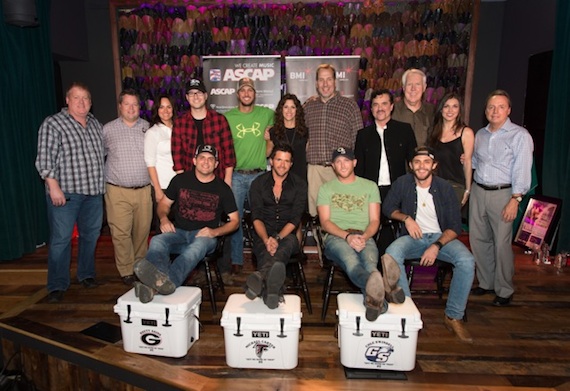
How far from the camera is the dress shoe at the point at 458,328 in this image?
293cm

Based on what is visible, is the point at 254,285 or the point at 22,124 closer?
the point at 254,285

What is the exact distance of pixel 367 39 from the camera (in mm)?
6445

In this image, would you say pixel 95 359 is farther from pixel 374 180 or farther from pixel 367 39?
pixel 367 39

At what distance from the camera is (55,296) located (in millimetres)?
3549

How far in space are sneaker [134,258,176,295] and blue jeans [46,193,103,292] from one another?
1.29 meters

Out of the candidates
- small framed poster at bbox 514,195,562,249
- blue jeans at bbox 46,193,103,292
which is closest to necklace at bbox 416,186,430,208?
small framed poster at bbox 514,195,562,249

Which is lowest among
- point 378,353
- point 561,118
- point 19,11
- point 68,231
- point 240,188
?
point 378,353

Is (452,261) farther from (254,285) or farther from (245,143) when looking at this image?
(245,143)

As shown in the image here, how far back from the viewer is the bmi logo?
249cm

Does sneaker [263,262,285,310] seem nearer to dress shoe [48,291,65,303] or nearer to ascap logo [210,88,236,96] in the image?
dress shoe [48,291,65,303]

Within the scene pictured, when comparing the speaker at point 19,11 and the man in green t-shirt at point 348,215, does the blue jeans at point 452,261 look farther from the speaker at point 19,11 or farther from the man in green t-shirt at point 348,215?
the speaker at point 19,11

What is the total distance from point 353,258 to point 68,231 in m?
2.30

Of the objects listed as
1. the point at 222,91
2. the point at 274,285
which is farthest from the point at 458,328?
the point at 222,91

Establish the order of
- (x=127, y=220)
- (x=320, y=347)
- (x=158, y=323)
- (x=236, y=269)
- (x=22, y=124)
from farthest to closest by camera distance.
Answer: (x=22, y=124), (x=236, y=269), (x=127, y=220), (x=320, y=347), (x=158, y=323)
